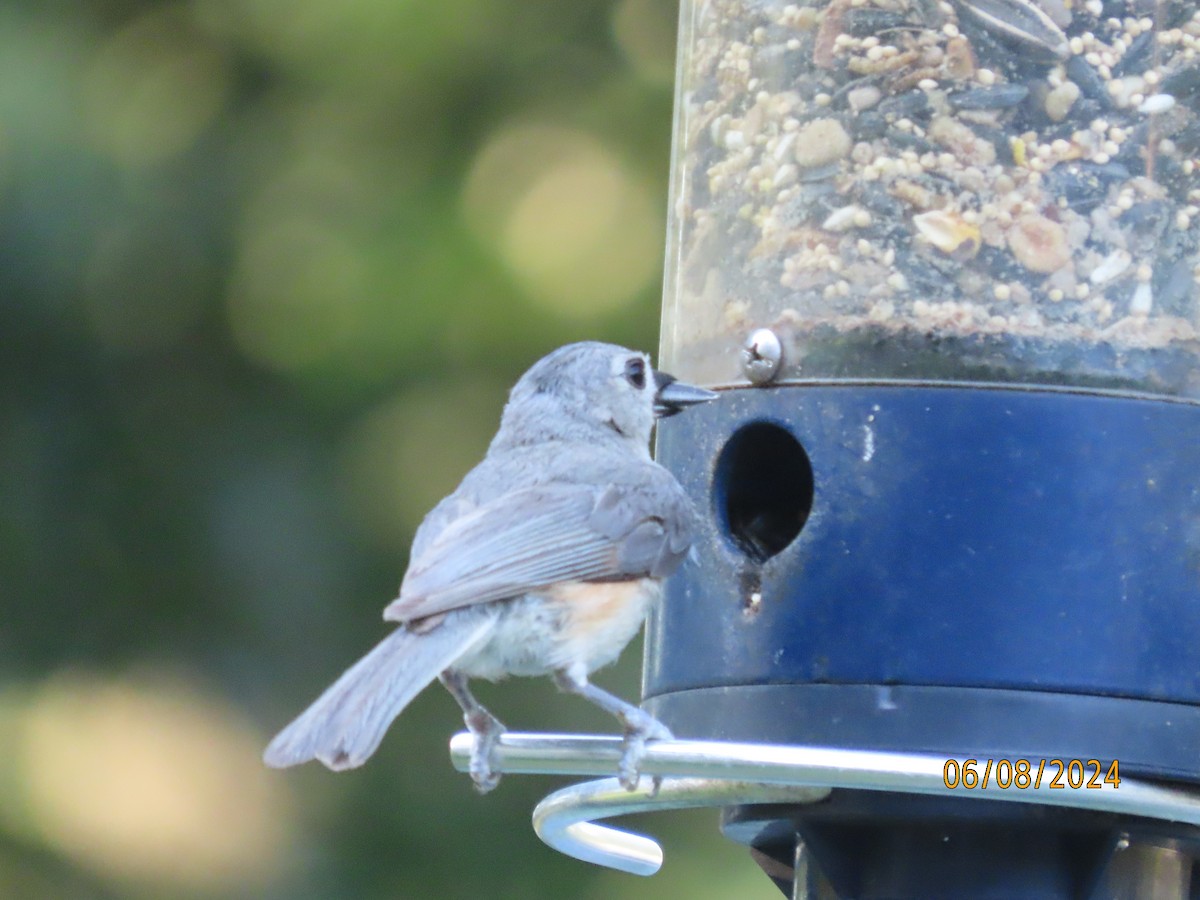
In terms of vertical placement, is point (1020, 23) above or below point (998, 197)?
above

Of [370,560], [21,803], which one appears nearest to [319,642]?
[370,560]

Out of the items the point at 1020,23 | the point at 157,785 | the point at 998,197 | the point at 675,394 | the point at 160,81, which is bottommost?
the point at 157,785

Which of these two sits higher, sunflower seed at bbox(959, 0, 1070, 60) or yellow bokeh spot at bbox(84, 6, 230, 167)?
yellow bokeh spot at bbox(84, 6, 230, 167)

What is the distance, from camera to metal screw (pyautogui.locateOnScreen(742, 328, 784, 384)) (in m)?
3.93

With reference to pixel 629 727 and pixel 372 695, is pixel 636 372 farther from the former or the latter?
pixel 372 695

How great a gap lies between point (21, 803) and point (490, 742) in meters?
2.87

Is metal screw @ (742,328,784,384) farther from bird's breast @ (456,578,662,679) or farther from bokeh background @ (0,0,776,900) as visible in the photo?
bokeh background @ (0,0,776,900)

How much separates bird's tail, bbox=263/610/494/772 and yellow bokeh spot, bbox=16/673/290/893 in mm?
2754

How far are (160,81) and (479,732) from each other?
3.38 metres

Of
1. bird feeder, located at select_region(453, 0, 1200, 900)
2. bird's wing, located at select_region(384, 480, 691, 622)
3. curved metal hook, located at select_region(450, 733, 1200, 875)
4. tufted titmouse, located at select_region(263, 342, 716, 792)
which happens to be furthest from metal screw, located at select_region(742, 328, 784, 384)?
curved metal hook, located at select_region(450, 733, 1200, 875)

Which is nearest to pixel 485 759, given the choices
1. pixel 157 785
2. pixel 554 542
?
pixel 554 542

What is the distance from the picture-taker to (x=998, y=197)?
150 inches

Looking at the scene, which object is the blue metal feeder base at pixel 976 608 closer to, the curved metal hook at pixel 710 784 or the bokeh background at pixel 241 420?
the curved metal hook at pixel 710 784

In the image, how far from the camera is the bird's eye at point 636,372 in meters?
4.32
